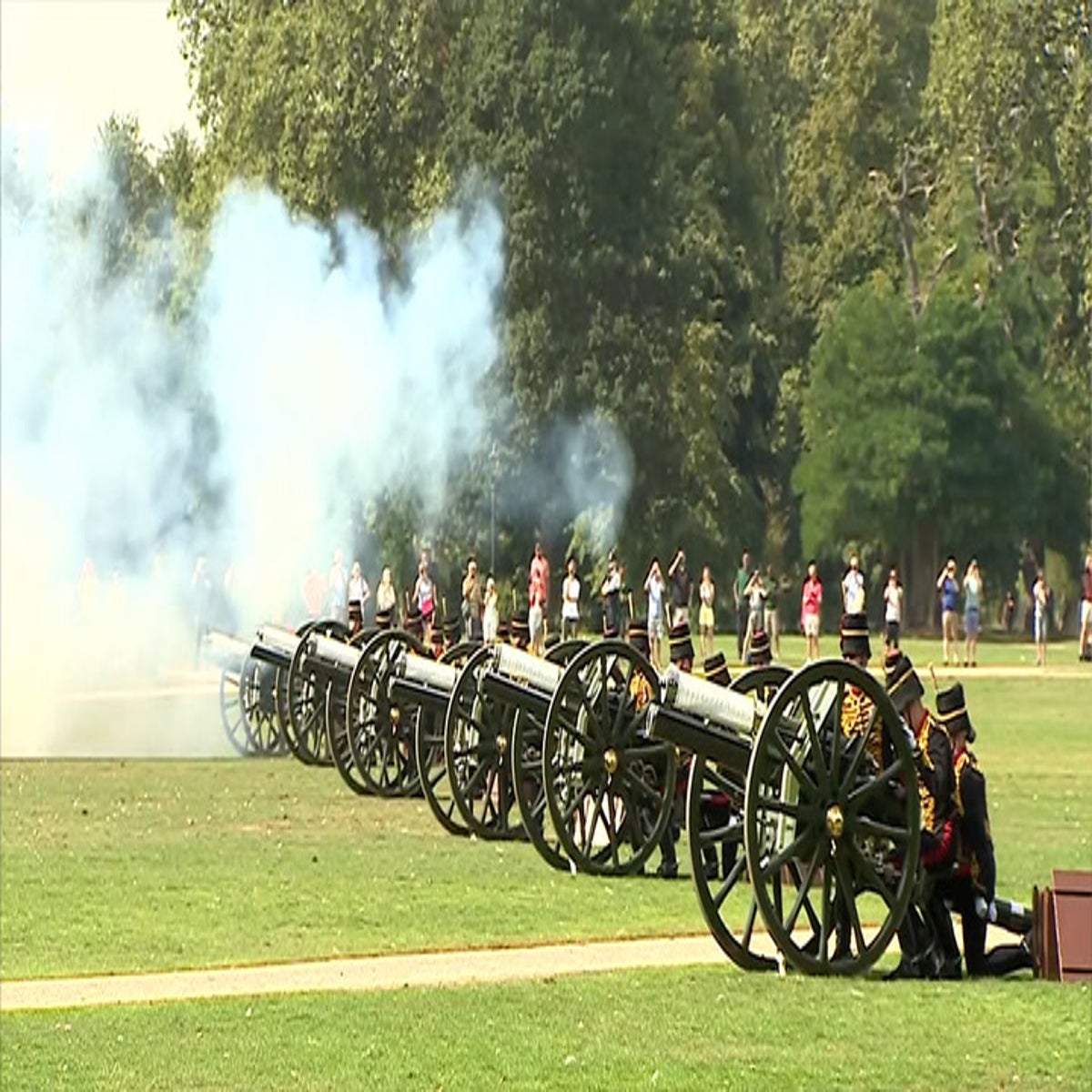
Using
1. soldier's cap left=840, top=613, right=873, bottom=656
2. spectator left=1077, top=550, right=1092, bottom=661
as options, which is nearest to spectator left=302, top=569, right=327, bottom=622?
spectator left=1077, top=550, right=1092, bottom=661

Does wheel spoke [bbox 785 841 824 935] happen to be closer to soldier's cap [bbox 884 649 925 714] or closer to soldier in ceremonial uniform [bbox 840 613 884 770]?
soldier in ceremonial uniform [bbox 840 613 884 770]

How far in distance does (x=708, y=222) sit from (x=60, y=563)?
24.1 feet

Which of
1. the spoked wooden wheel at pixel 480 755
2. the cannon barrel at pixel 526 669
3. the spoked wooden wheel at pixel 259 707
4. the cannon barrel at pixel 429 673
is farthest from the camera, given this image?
the spoked wooden wheel at pixel 259 707

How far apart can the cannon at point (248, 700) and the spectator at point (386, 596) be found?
927 millimetres

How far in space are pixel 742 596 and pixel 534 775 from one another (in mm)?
6214

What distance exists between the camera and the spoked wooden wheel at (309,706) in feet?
73.9

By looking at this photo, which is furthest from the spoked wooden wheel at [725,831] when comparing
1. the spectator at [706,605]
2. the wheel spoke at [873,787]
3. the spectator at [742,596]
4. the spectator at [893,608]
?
the spectator at [893,608]

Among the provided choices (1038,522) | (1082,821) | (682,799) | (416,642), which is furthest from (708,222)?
(682,799)

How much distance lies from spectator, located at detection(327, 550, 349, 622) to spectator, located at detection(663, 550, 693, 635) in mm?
2701

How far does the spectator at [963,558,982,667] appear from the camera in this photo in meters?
22.6

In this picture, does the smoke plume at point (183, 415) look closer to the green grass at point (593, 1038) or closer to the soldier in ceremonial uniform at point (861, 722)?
the soldier in ceremonial uniform at point (861, 722)

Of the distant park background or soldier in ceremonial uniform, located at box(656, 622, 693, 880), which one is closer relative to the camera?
soldier in ceremonial uniform, located at box(656, 622, 693, 880)

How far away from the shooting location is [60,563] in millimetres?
29500

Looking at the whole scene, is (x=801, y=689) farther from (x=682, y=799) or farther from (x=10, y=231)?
(x=10, y=231)
